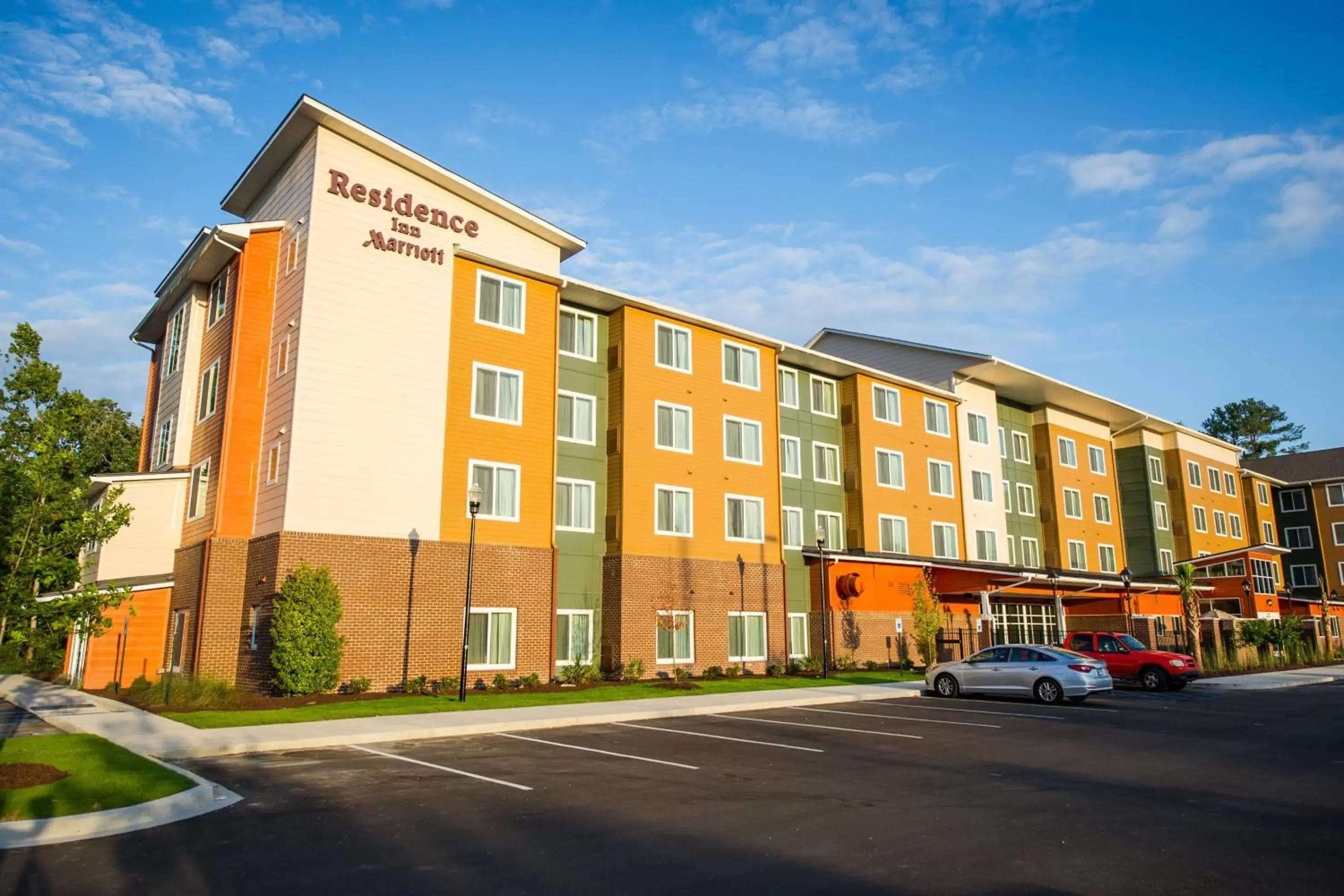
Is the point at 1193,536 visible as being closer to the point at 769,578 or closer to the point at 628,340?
the point at 769,578

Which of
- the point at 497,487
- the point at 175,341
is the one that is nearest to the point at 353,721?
the point at 497,487

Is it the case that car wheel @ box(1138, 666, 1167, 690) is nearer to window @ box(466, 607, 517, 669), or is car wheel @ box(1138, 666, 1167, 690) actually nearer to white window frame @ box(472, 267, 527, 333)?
window @ box(466, 607, 517, 669)

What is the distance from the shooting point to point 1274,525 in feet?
245

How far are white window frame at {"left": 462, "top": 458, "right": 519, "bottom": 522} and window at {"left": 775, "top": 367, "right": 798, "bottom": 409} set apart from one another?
1362cm

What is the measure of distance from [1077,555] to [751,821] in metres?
49.5

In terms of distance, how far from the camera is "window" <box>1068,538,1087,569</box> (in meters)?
52.8

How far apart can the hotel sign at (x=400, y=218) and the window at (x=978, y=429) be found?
2991 centimetres

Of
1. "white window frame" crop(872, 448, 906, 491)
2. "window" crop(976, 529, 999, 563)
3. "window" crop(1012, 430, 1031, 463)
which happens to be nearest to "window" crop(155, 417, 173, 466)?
"white window frame" crop(872, 448, 906, 491)

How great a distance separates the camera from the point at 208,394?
29.9 m

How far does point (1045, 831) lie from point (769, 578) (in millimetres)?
26380

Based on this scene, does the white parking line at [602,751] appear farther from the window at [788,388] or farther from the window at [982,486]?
the window at [982,486]

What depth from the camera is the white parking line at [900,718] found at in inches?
747

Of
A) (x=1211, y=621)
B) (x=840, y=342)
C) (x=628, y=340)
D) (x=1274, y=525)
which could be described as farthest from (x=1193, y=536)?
(x=628, y=340)

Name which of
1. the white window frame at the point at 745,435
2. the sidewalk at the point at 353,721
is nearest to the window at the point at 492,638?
the sidewalk at the point at 353,721
